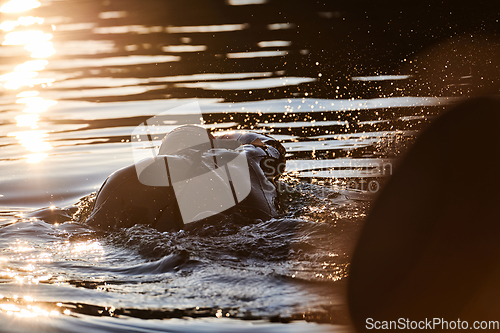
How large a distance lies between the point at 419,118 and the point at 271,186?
14.7 ft

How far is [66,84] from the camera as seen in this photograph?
1230 cm

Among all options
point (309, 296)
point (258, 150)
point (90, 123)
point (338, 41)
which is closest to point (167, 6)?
point (338, 41)

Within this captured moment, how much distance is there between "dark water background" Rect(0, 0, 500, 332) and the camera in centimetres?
271

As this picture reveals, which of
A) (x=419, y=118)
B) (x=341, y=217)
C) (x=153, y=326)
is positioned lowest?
(x=419, y=118)

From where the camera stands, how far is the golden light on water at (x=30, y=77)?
8.58m

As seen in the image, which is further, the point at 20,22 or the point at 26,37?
the point at 20,22

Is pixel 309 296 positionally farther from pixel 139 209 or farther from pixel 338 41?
pixel 338 41

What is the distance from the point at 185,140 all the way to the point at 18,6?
1917 cm

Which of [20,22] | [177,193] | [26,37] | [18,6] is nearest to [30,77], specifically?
[26,37]

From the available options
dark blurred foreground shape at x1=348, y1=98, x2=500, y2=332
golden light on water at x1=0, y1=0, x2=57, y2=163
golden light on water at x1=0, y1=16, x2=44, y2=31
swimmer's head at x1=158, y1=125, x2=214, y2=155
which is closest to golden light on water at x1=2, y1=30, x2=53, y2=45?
golden light on water at x1=0, y1=0, x2=57, y2=163

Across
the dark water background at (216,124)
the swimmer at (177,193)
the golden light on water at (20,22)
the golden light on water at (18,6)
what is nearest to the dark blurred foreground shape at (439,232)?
the dark water background at (216,124)

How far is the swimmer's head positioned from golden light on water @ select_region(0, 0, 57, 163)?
378 centimetres

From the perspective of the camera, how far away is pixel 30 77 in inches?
523

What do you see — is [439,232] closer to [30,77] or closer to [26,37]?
[30,77]
